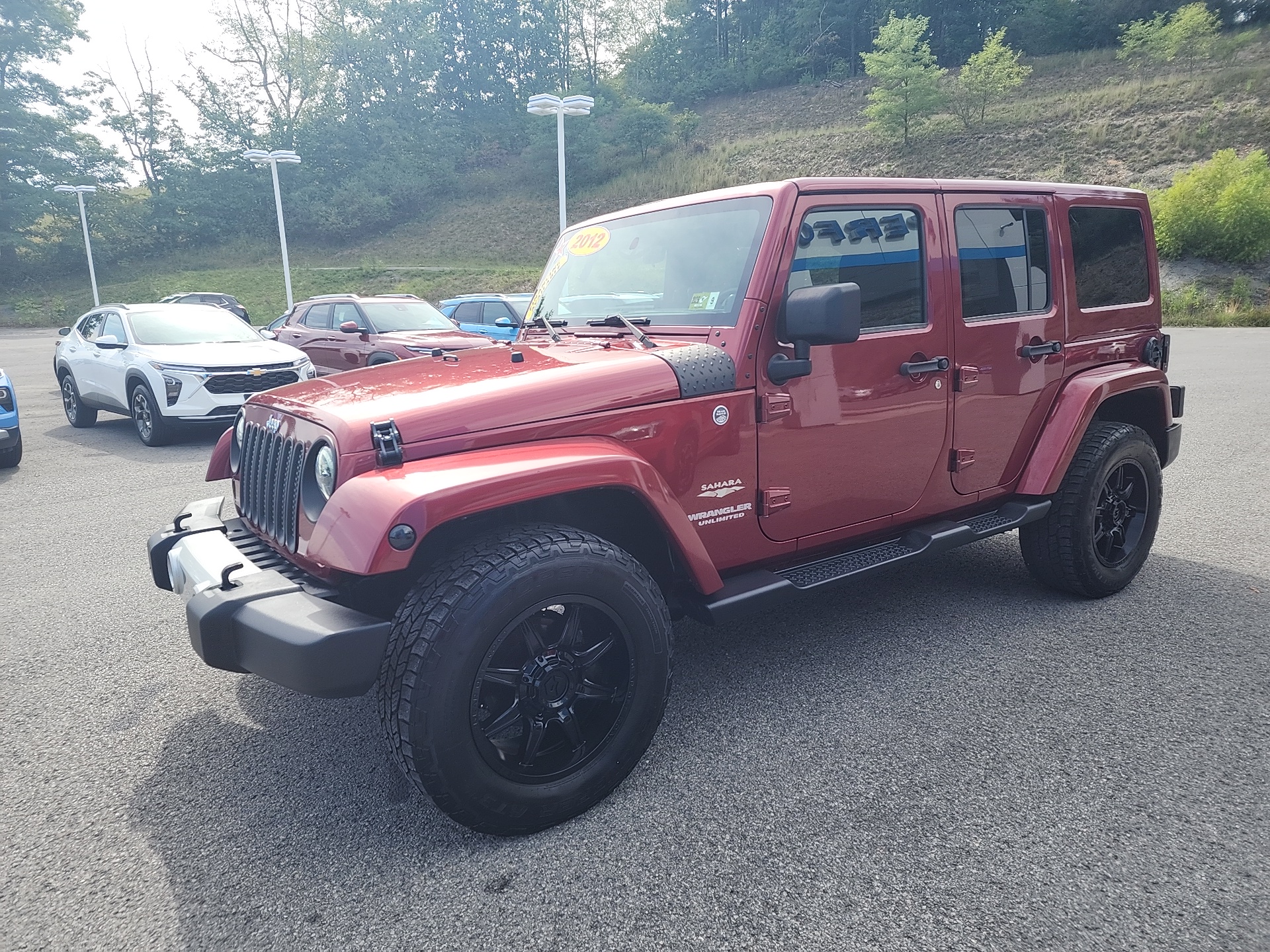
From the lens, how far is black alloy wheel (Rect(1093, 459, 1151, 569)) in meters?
4.10

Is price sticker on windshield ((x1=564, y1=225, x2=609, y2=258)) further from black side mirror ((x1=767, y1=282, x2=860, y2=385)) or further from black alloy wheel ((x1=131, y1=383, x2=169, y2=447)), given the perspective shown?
black alloy wheel ((x1=131, y1=383, x2=169, y2=447))

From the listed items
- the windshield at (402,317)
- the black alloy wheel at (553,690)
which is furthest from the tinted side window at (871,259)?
the windshield at (402,317)

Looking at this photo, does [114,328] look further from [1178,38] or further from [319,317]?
[1178,38]

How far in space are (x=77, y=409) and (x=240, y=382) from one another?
330 cm

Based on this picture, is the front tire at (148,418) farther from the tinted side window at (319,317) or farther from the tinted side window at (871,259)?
the tinted side window at (871,259)

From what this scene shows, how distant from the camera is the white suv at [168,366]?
8828mm

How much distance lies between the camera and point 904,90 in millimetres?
46062

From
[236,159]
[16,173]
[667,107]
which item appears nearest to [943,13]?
[667,107]

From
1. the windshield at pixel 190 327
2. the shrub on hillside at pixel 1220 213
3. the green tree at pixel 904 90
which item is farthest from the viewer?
the green tree at pixel 904 90

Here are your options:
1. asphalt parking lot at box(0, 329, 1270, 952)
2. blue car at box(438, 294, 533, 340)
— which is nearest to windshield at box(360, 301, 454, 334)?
blue car at box(438, 294, 533, 340)

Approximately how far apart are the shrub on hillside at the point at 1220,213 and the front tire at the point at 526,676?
29549 mm

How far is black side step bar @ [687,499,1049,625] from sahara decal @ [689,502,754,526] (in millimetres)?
241

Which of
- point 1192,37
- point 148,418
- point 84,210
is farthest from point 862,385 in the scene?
point 1192,37

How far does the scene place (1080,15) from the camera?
195 ft
